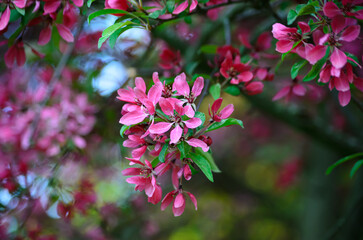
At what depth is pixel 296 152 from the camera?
3615 mm

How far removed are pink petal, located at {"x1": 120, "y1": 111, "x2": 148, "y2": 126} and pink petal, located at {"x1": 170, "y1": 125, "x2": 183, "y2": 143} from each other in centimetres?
8

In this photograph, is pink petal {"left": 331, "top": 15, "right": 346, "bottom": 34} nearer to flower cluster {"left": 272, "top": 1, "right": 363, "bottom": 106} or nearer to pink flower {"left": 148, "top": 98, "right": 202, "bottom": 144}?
flower cluster {"left": 272, "top": 1, "right": 363, "bottom": 106}

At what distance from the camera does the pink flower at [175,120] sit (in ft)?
2.28

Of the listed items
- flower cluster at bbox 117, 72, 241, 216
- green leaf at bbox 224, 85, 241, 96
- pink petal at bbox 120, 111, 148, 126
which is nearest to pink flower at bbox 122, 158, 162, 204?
flower cluster at bbox 117, 72, 241, 216

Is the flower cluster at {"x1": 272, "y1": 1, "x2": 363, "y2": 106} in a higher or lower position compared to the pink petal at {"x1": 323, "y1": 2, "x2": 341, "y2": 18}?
lower

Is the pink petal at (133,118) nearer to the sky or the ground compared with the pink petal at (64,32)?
nearer to the ground

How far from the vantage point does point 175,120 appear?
72 centimetres

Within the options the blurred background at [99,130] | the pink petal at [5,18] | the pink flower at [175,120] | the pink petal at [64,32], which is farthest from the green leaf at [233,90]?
the pink petal at [5,18]

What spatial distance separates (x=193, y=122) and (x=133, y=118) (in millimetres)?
140

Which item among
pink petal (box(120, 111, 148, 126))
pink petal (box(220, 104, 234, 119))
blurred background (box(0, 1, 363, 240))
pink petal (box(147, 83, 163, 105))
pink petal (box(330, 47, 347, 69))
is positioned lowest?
blurred background (box(0, 1, 363, 240))

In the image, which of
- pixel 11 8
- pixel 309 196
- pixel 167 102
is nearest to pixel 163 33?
pixel 11 8

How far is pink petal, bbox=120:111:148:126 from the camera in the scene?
0.72 m

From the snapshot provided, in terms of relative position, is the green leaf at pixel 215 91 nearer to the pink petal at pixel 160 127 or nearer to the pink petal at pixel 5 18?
the pink petal at pixel 160 127

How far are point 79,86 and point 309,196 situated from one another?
74.9 inches
